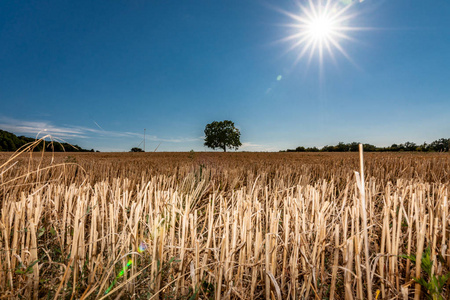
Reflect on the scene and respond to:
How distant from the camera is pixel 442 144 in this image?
2878cm

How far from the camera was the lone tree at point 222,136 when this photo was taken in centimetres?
5775

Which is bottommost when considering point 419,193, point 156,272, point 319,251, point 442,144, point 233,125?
point 156,272

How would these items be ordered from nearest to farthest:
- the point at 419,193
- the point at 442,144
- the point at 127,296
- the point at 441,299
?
the point at 441,299
the point at 127,296
the point at 419,193
the point at 442,144

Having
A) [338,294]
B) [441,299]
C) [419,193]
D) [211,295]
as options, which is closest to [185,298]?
[211,295]

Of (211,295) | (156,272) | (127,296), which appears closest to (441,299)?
(211,295)

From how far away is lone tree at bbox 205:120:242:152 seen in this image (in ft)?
189

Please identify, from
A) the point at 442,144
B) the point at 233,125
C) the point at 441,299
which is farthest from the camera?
the point at 233,125

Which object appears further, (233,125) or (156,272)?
(233,125)

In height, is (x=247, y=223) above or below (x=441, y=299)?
above

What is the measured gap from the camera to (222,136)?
58.0 metres

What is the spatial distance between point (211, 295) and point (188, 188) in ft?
7.54

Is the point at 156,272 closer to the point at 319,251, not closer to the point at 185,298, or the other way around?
the point at 185,298

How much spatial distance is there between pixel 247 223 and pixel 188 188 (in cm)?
218

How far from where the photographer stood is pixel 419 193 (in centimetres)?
237
